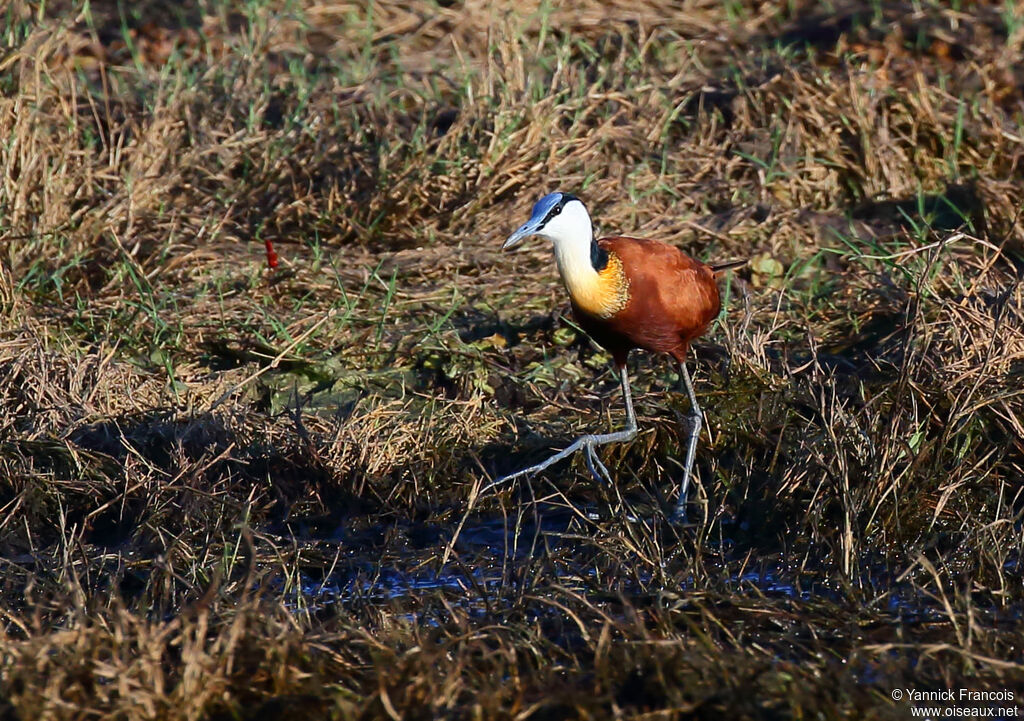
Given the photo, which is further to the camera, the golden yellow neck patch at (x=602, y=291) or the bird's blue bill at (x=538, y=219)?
the golden yellow neck patch at (x=602, y=291)

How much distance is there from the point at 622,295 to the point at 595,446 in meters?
0.54

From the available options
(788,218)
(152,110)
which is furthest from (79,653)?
(788,218)

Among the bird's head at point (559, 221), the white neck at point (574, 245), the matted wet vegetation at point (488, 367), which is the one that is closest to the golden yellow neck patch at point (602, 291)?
the white neck at point (574, 245)

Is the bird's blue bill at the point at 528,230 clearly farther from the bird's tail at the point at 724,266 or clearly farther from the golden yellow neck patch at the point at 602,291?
the bird's tail at the point at 724,266

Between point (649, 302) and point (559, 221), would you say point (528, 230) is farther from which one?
point (649, 302)

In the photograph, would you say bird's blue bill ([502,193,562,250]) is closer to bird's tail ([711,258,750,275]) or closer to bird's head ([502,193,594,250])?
bird's head ([502,193,594,250])

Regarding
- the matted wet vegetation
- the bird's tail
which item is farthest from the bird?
the bird's tail

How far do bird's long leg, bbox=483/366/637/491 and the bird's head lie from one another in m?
0.52

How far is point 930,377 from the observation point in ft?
14.7

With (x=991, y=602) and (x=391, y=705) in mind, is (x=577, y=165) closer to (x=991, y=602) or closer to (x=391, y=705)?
(x=991, y=602)

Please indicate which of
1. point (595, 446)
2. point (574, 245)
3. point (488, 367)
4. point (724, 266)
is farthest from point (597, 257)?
point (488, 367)

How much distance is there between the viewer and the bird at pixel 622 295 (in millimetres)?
4398

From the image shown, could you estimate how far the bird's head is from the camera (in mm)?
4355

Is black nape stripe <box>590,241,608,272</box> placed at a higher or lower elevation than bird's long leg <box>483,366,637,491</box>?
higher
